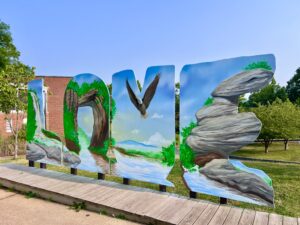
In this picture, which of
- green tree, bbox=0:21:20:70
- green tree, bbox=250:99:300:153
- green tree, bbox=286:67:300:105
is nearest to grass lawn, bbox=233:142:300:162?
green tree, bbox=250:99:300:153

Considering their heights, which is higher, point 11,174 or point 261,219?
point 261,219

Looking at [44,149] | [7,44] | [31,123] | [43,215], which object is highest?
[7,44]

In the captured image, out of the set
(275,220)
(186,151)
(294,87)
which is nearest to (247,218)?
(275,220)

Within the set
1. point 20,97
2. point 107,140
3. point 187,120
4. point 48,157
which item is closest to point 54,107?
point 20,97

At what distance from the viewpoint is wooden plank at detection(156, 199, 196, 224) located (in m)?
3.18

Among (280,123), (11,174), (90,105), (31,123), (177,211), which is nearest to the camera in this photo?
(177,211)

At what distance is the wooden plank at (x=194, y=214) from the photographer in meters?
3.08

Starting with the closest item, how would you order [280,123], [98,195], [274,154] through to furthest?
[98,195] < [280,123] < [274,154]

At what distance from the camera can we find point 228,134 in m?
3.53

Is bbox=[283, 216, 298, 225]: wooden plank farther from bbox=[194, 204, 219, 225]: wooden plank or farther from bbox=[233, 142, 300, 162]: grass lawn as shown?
bbox=[233, 142, 300, 162]: grass lawn

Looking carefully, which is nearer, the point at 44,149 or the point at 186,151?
the point at 186,151

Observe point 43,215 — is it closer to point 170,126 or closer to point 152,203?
point 152,203

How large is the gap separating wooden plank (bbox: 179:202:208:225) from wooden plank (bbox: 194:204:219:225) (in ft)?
0.16

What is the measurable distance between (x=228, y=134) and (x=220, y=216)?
1.09 metres
